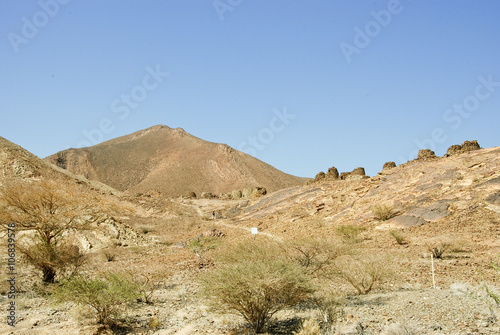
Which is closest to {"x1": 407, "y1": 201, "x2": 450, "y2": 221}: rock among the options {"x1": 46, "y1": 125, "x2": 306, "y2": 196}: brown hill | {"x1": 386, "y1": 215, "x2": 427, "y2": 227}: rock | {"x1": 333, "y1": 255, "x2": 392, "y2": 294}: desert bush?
{"x1": 386, "y1": 215, "x2": 427, "y2": 227}: rock

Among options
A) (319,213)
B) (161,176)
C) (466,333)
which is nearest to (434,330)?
(466,333)

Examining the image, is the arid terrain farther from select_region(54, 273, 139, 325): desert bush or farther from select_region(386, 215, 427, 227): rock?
select_region(54, 273, 139, 325): desert bush

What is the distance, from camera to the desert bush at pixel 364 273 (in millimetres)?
11023

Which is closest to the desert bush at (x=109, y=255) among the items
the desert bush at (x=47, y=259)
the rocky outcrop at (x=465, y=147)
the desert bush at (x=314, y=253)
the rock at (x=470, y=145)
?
the desert bush at (x=47, y=259)

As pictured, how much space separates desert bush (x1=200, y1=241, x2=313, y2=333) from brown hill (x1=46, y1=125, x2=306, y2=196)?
266ft

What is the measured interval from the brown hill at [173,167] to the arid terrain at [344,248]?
137 feet

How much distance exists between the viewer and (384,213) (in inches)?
929

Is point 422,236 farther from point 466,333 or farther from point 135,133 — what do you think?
point 135,133

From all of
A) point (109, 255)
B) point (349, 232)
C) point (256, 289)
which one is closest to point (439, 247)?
point (349, 232)

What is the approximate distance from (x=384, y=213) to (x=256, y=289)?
17.2 m

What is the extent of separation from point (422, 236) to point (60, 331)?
628 inches

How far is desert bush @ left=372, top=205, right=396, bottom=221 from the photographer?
23.6 m

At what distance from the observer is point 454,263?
13.9 meters

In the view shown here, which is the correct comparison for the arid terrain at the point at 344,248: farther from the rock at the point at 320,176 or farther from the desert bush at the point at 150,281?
the rock at the point at 320,176
